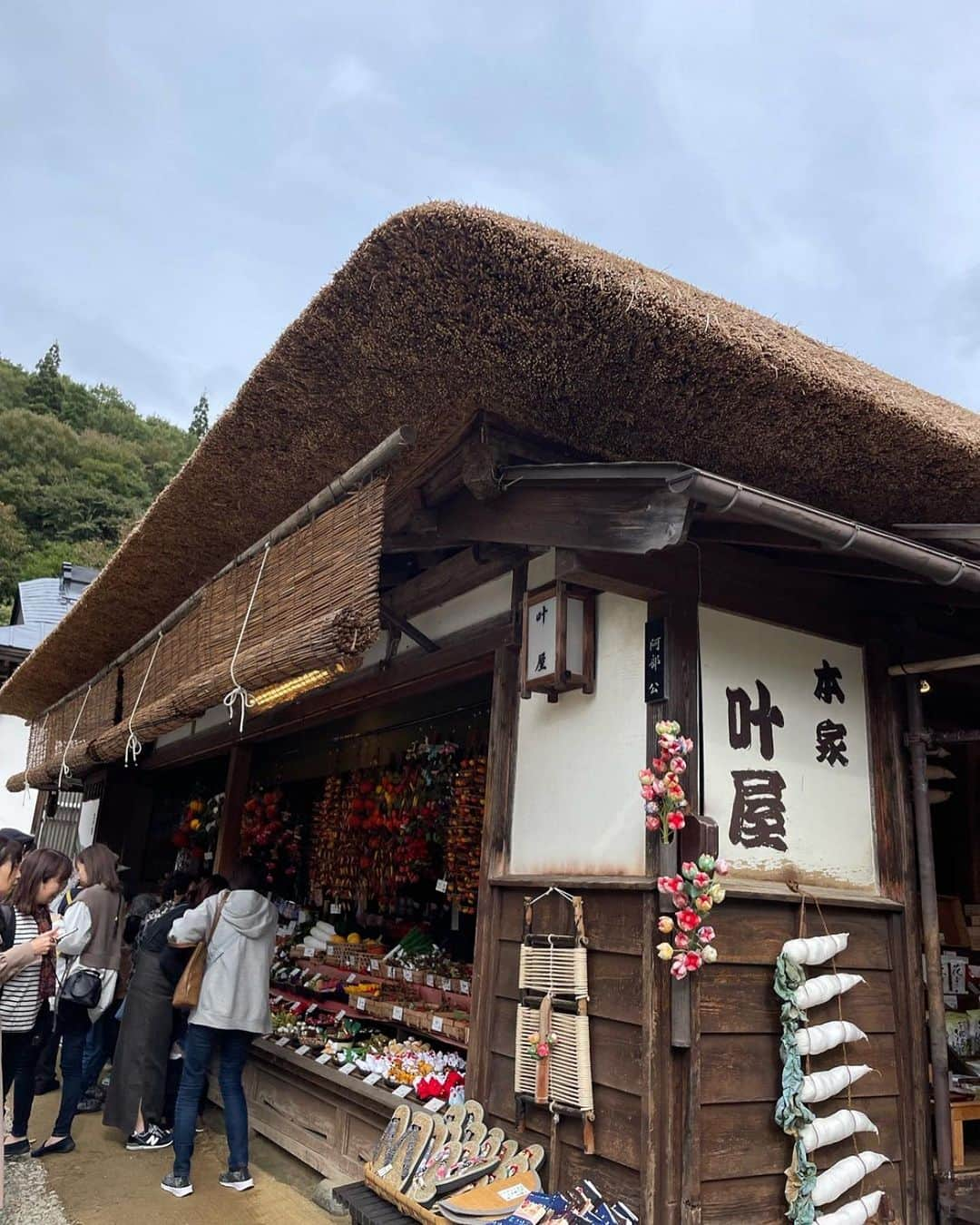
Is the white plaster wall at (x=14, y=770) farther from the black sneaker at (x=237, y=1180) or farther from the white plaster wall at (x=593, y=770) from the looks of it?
the white plaster wall at (x=593, y=770)

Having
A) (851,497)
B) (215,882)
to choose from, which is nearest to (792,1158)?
(851,497)

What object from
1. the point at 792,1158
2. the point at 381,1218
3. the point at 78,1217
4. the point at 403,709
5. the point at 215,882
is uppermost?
the point at 403,709

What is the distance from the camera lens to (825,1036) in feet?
11.4

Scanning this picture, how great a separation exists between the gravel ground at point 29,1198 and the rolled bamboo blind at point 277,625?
2.77 meters

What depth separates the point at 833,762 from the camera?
4.05m

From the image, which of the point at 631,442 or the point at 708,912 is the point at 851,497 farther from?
the point at 708,912

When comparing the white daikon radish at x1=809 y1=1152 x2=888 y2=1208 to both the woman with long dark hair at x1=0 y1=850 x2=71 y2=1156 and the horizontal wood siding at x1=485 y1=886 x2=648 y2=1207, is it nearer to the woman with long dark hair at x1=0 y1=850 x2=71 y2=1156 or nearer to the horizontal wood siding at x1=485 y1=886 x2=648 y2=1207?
the horizontal wood siding at x1=485 y1=886 x2=648 y2=1207

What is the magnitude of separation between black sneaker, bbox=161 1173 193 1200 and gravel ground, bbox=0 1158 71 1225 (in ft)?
1.86

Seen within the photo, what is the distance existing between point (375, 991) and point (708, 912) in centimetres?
382

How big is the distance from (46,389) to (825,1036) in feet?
159

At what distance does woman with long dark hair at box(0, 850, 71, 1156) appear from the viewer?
4.64 m

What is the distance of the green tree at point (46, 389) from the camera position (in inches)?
1684

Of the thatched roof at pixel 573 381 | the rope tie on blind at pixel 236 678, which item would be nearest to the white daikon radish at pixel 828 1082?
the thatched roof at pixel 573 381

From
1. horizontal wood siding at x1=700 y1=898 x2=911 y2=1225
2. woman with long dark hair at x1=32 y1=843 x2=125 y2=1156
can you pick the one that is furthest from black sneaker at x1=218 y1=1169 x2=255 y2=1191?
horizontal wood siding at x1=700 y1=898 x2=911 y2=1225
